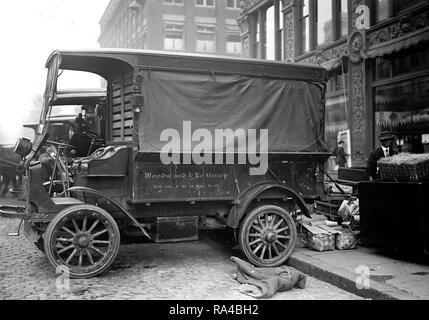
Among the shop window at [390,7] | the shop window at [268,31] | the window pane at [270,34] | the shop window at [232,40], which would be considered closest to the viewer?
the shop window at [390,7]

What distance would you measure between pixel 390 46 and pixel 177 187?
293 inches

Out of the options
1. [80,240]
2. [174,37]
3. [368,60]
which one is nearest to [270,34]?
[368,60]

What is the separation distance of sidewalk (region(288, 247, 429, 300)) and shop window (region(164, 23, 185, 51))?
3424 cm

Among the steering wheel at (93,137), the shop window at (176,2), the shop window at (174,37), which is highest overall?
the shop window at (176,2)

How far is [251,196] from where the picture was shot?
6.67 m

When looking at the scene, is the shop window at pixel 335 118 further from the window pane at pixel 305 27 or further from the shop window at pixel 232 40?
the shop window at pixel 232 40

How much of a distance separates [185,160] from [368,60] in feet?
25.8

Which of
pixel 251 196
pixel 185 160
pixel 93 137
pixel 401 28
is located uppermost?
pixel 401 28

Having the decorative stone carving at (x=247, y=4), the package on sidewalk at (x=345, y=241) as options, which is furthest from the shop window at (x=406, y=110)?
the decorative stone carving at (x=247, y=4)

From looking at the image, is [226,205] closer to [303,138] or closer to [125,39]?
[303,138]

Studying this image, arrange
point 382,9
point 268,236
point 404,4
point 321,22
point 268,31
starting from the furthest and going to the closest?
1. point 268,31
2. point 321,22
3. point 382,9
4. point 404,4
5. point 268,236

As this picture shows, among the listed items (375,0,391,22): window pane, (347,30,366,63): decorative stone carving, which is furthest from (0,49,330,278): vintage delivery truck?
(347,30,366,63): decorative stone carving

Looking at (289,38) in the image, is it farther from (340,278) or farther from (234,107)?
(340,278)

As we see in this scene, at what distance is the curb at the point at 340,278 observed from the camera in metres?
4.99
